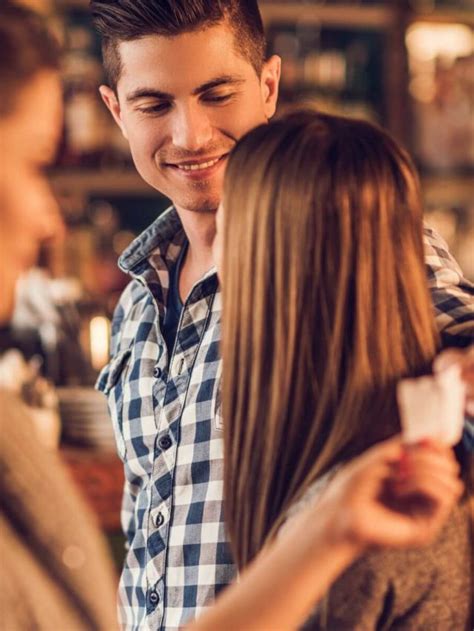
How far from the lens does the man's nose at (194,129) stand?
165cm

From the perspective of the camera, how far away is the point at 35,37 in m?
0.98

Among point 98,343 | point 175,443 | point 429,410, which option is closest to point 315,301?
point 429,410

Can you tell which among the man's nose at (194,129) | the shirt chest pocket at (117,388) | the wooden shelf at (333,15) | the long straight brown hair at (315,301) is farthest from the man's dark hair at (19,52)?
the wooden shelf at (333,15)

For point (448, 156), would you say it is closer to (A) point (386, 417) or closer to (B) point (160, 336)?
(B) point (160, 336)

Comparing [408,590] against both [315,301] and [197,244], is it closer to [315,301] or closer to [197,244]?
[315,301]

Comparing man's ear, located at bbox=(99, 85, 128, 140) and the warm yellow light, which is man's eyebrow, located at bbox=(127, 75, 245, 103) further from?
the warm yellow light

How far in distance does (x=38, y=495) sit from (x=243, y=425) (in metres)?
0.29

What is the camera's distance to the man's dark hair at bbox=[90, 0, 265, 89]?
1653mm

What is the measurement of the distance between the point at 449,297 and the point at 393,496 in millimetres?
482

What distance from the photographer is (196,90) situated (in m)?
1.65

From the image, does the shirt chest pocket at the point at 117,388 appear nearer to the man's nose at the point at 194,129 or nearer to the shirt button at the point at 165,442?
the shirt button at the point at 165,442

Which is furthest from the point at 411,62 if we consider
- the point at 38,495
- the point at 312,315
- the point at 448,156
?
the point at 38,495

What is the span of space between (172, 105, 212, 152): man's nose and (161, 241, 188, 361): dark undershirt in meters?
0.23

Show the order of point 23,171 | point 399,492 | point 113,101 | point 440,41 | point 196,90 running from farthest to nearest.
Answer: point 440,41, point 113,101, point 196,90, point 23,171, point 399,492
